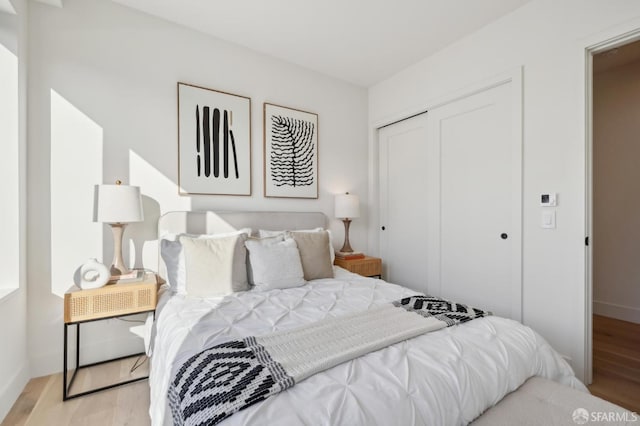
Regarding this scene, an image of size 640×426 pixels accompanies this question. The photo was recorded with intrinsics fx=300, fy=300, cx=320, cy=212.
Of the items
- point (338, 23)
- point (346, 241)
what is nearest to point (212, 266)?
point (346, 241)

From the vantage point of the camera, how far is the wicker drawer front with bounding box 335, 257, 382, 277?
121 inches

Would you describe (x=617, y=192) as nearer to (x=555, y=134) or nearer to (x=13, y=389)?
(x=555, y=134)

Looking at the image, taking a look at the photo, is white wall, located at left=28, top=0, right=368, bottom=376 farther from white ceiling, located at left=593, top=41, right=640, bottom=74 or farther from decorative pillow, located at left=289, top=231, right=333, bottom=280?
white ceiling, located at left=593, top=41, right=640, bottom=74

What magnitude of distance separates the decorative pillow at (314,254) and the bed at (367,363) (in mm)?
337

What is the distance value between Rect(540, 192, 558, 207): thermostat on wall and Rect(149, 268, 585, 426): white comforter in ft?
3.79

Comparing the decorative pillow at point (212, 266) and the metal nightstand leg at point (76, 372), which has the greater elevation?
the decorative pillow at point (212, 266)

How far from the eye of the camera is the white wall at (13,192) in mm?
1833

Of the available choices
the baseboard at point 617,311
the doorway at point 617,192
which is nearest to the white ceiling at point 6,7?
the doorway at point 617,192

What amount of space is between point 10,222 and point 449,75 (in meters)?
3.55

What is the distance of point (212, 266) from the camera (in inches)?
78.3

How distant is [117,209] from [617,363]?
3.81m

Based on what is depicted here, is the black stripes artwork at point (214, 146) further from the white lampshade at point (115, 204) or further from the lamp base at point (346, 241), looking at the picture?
the lamp base at point (346, 241)

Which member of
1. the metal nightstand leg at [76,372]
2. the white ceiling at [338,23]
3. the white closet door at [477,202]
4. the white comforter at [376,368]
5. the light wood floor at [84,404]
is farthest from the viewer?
the white closet door at [477,202]

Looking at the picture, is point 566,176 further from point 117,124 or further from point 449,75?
point 117,124
